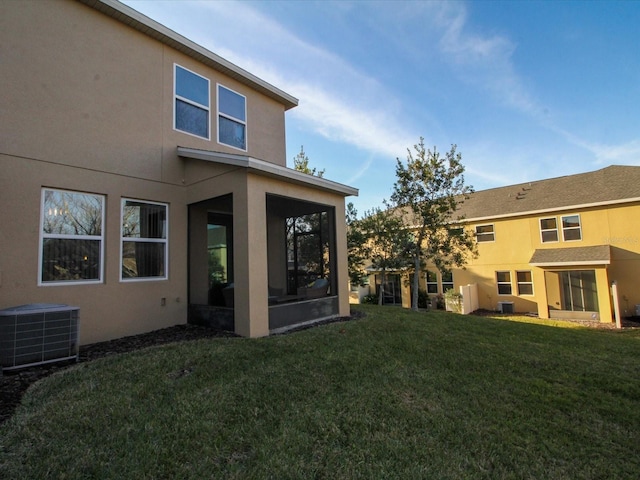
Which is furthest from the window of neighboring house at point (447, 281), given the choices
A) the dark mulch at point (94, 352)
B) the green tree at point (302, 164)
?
the dark mulch at point (94, 352)

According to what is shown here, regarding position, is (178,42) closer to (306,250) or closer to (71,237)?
(71,237)

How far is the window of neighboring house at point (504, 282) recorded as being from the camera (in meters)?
19.0

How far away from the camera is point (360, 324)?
7.36 meters

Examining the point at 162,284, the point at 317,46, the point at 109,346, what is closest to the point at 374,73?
the point at 317,46

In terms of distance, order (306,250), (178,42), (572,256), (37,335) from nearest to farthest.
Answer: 1. (37,335)
2. (178,42)
3. (306,250)
4. (572,256)

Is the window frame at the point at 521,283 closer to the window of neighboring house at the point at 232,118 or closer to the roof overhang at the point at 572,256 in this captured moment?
the roof overhang at the point at 572,256

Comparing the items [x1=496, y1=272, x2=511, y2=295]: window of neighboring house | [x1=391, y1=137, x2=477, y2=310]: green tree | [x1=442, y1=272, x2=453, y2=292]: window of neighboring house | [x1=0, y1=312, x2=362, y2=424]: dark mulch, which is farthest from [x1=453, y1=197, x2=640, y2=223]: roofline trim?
[x1=0, y1=312, x2=362, y2=424]: dark mulch

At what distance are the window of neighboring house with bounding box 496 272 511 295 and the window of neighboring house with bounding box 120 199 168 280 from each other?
1833 cm

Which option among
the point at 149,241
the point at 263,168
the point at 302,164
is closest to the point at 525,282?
the point at 302,164

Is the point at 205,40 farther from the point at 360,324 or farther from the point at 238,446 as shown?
the point at 238,446

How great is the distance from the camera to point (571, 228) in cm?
1755

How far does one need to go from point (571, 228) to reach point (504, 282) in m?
4.33

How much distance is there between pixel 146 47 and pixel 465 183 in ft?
39.9

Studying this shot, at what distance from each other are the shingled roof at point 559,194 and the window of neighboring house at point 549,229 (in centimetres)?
76
